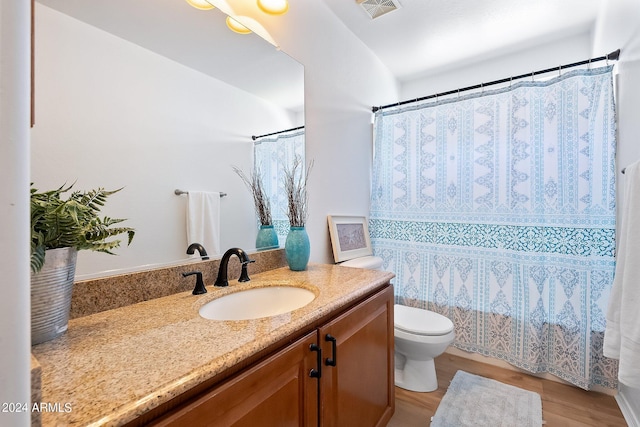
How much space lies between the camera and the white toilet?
5.49 ft

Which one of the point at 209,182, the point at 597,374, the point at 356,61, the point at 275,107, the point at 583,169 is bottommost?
the point at 597,374

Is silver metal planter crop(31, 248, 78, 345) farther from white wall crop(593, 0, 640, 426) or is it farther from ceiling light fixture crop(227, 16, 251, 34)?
white wall crop(593, 0, 640, 426)

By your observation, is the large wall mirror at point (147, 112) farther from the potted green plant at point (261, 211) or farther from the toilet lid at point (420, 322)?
the toilet lid at point (420, 322)

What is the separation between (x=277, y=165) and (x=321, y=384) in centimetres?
108

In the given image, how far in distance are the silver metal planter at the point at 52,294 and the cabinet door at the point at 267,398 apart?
400mm

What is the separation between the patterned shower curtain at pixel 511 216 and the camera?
1.75m

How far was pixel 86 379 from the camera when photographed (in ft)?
1.73

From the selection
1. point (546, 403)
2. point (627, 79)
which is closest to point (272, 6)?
point (627, 79)

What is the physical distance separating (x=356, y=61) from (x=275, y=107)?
1.05 m

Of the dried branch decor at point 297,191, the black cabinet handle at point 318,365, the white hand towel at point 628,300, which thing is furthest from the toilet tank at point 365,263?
the white hand towel at point 628,300

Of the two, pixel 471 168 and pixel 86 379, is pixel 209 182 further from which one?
pixel 471 168

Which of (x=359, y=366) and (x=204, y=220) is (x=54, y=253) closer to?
(x=204, y=220)

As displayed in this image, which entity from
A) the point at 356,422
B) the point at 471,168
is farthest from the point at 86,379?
the point at 471,168

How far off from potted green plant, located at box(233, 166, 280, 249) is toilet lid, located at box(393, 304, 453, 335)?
960mm
